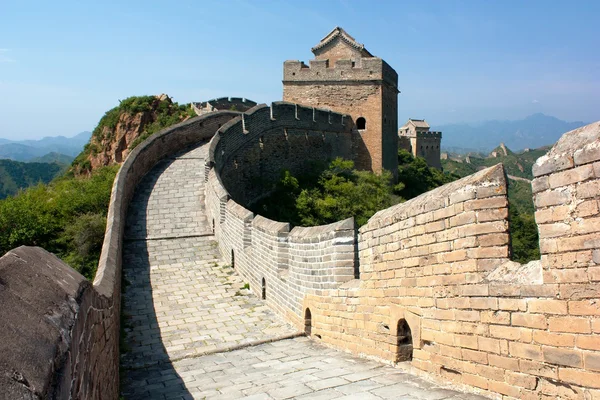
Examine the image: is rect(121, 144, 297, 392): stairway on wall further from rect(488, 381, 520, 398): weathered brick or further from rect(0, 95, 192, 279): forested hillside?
rect(488, 381, 520, 398): weathered brick

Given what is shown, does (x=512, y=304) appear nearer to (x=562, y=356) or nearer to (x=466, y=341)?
(x=562, y=356)

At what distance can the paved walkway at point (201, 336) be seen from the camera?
5057 millimetres

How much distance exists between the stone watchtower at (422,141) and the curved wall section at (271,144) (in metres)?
41.0

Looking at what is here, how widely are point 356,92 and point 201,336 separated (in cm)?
2255

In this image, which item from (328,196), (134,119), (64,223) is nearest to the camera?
(64,223)

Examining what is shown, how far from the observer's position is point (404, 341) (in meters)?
5.46

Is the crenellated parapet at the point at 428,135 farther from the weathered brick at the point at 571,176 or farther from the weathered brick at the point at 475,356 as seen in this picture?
the weathered brick at the point at 571,176

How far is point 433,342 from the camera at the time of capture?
15.6ft

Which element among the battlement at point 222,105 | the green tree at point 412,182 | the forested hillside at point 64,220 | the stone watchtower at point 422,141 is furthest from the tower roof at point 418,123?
the forested hillside at point 64,220

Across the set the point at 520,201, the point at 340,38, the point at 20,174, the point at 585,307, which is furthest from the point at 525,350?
the point at 20,174

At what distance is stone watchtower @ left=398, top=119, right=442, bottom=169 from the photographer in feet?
223

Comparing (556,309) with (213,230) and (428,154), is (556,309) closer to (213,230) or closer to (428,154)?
(213,230)

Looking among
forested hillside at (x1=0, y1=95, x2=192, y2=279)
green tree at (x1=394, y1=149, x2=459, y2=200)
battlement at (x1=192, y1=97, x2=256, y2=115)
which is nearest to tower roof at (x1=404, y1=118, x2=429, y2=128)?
green tree at (x1=394, y1=149, x2=459, y2=200)

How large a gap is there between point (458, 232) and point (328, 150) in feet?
74.3
